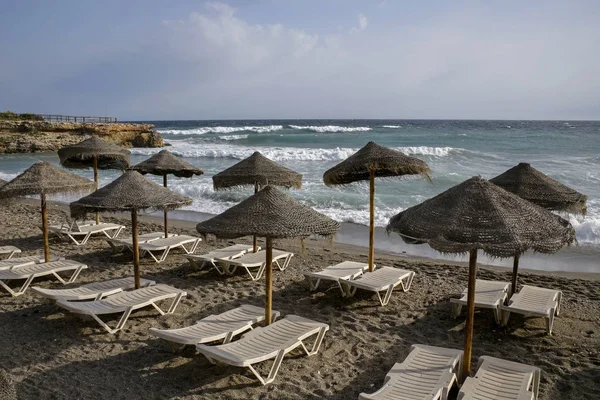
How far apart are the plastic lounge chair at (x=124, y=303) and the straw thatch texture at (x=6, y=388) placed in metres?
1.10

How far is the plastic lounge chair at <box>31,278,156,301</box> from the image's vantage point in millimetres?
5935

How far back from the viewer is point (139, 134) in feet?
136

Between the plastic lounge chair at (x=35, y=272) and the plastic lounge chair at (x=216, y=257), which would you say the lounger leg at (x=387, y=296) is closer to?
the plastic lounge chair at (x=216, y=257)

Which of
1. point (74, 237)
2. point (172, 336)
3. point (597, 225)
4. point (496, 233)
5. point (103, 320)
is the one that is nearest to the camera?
point (496, 233)

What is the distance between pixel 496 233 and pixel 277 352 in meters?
2.24

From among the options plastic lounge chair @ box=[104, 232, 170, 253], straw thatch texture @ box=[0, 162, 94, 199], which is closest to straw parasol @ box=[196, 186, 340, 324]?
straw thatch texture @ box=[0, 162, 94, 199]

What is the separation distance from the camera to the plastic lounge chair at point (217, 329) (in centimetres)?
479

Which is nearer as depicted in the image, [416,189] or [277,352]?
[277,352]

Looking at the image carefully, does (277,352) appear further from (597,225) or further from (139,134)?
(139,134)

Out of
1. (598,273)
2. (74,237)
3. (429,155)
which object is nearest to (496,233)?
(598,273)

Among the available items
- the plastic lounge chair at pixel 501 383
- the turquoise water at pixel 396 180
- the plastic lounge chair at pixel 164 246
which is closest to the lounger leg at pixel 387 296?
the plastic lounge chair at pixel 501 383

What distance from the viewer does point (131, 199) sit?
19.4 ft

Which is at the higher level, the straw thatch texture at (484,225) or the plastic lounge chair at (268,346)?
the straw thatch texture at (484,225)

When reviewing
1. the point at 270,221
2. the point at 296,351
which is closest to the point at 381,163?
the point at 270,221
